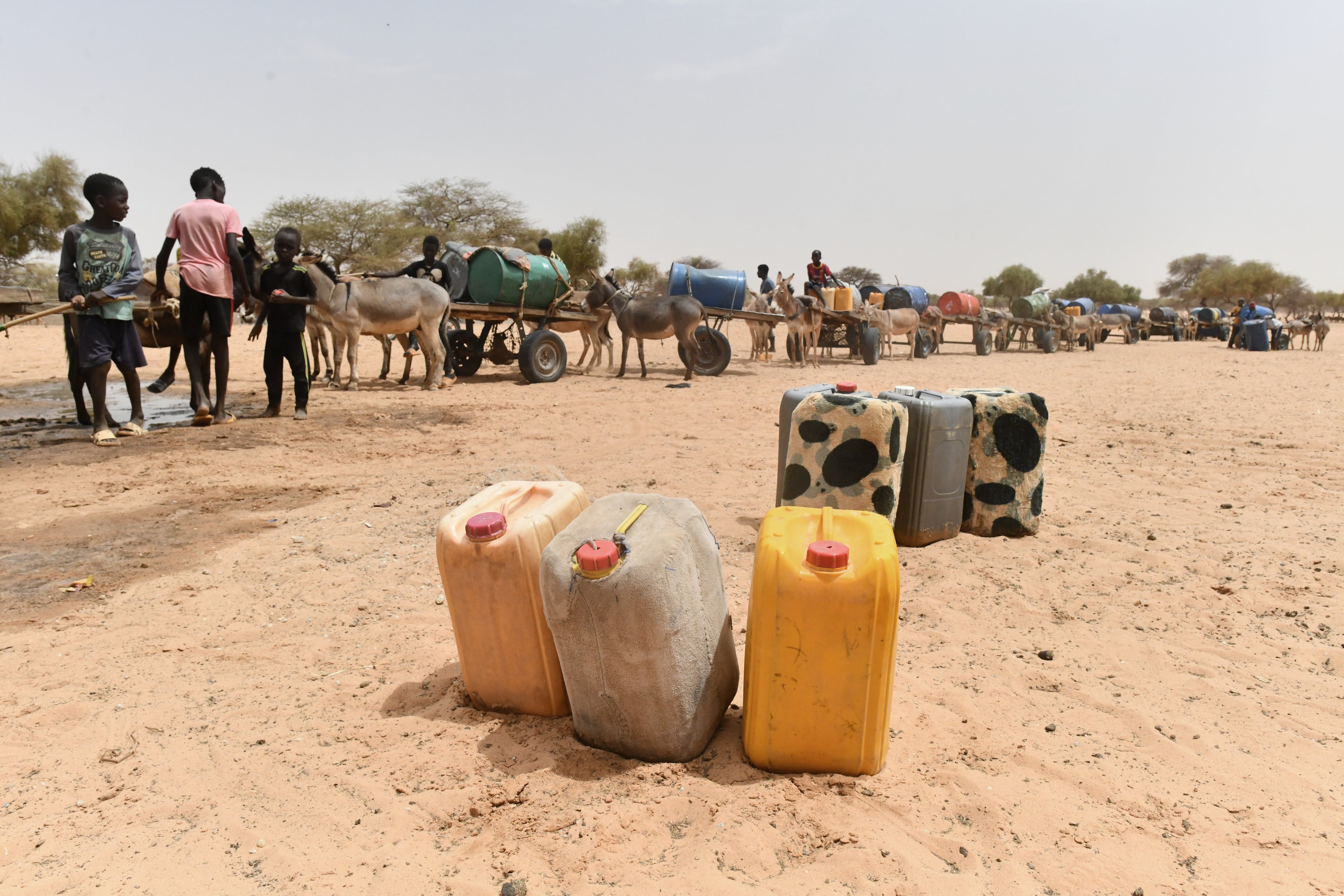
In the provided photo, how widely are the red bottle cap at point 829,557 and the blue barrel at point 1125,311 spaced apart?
3670cm

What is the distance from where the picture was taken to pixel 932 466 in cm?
462

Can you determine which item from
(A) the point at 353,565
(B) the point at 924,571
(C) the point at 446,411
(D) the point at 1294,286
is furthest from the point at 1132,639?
(D) the point at 1294,286

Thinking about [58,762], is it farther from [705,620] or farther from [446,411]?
[446,411]

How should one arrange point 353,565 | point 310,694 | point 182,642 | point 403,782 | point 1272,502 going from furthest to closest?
1. point 1272,502
2. point 353,565
3. point 182,642
4. point 310,694
5. point 403,782

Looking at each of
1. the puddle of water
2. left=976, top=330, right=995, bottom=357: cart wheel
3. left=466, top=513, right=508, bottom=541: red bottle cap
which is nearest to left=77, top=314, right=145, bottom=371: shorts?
the puddle of water

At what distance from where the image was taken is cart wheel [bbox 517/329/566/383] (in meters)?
12.4

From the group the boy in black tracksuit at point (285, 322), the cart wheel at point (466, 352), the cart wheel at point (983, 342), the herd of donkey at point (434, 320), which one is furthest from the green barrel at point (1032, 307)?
the boy in black tracksuit at point (285, 322)

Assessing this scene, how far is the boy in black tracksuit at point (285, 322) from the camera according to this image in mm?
8055

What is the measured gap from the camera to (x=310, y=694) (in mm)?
3020

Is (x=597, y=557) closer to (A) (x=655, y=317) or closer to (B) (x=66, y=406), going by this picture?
(B) (x=66, y=406)

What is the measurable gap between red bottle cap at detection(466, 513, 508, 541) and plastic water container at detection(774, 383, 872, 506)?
2.27 m

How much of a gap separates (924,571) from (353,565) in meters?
2.96

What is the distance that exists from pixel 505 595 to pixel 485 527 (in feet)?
0.78

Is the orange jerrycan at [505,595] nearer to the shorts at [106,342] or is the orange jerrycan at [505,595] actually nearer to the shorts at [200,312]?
the shorts at [106,342]
